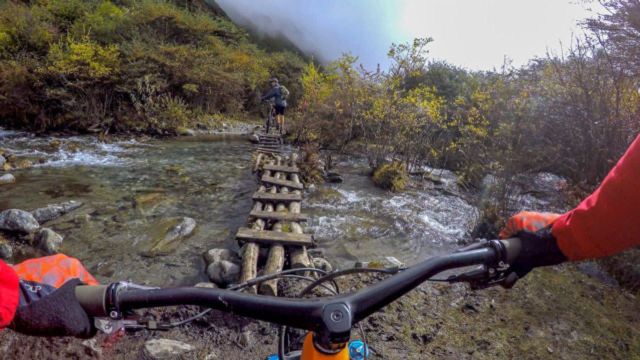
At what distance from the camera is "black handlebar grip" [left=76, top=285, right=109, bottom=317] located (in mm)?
965

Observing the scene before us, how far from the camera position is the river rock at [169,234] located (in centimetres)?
469

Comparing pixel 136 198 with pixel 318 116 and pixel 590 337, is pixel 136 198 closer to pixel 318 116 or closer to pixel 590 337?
pixel 590 337

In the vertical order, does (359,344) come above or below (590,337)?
above

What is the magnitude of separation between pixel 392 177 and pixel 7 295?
8473 mm

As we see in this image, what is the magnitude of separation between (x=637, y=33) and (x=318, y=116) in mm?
9171

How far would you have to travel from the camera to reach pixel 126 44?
16.6 metres

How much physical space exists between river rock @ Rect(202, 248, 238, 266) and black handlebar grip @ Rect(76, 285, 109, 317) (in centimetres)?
337

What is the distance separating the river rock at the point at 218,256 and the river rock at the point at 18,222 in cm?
250

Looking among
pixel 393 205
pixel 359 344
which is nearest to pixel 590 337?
pixel 359 344

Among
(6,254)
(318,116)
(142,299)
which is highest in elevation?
(318,116)

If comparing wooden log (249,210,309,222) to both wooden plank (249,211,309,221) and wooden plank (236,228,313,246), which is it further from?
wooden plank (236,228,313,246)

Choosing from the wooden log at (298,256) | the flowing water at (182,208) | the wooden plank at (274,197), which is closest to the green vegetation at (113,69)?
the flowing water at (182,208)

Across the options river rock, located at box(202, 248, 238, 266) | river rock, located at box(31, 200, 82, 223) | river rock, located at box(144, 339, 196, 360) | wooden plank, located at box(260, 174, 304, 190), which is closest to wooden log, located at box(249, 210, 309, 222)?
river rock, located at box(202, 248, 238, 266)

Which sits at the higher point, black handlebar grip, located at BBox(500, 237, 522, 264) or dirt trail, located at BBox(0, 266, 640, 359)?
black handlebar grip, located at BBox(500, 237, 522, 264)
